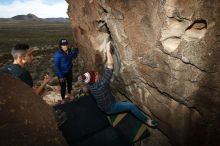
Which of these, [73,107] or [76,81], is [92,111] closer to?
[73,107]

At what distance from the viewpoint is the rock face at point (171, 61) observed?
5230mm

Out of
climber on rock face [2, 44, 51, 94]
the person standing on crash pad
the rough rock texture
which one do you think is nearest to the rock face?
the person standing on crash pad

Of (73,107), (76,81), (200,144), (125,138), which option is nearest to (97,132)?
(125,138)

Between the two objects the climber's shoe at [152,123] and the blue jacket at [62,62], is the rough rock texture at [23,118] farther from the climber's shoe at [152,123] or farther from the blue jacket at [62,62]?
the blue jacket at [62,62]

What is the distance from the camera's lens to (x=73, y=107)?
8555 mm

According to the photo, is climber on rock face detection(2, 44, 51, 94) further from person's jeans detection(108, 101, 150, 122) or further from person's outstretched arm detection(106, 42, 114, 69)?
person's jeans detection(108, 101, 150, 122)

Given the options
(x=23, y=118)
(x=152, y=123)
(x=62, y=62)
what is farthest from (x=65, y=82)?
(x=23, y=118)

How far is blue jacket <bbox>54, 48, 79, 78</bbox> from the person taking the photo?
371 inches

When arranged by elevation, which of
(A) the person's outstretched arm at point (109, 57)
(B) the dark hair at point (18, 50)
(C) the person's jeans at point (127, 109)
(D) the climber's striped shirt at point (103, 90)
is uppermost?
(B) the dark hair at point (18, 50)

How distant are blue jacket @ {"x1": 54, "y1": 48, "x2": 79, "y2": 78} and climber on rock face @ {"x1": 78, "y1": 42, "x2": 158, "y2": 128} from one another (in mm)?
2548

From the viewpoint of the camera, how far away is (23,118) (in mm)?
4297

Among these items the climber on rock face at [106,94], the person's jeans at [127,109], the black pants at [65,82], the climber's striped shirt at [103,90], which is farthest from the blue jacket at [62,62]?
the person's jeans at [127,109]

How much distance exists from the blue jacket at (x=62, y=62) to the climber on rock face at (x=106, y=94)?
8.36ft

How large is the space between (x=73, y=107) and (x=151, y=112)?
260cm
